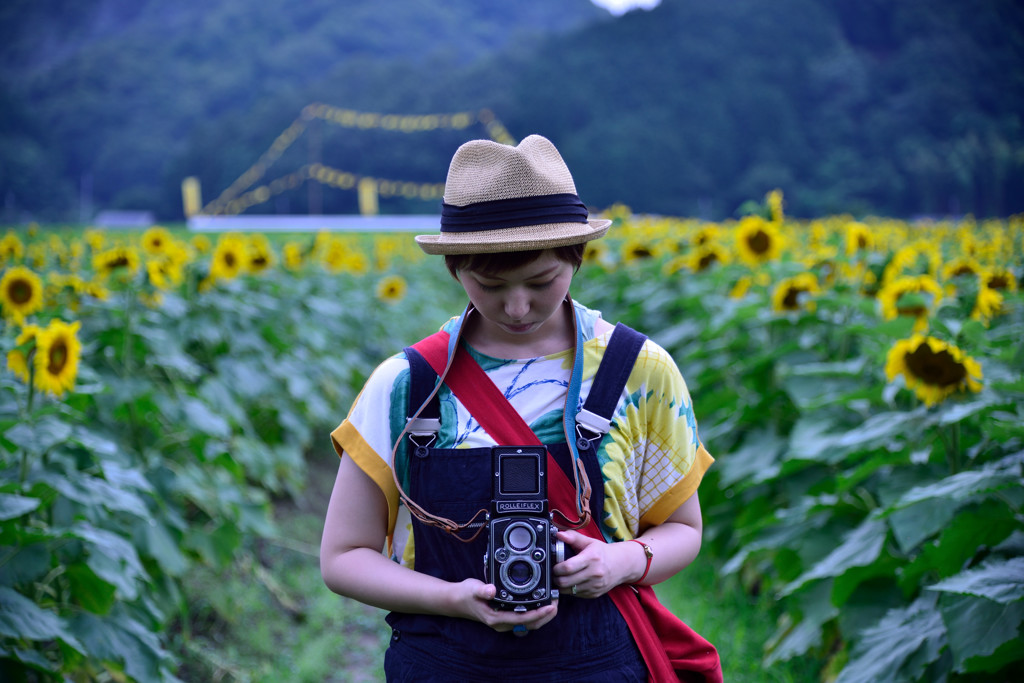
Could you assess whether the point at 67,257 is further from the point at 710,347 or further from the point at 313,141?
the point at 313,141

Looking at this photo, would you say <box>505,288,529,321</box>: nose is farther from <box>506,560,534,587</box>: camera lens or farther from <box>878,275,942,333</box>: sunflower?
<box>878,275,942,333</box>: sunflower

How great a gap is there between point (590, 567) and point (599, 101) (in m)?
51.5

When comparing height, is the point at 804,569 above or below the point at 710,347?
below

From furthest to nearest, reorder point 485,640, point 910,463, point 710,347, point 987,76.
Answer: point 987,76 < point 710,347 < point 910,463 < point 485,640

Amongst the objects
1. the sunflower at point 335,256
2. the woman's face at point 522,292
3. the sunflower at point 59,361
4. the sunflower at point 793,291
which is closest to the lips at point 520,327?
the woman's face at point 522,292

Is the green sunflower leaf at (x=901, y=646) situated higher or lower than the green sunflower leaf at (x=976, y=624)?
lower

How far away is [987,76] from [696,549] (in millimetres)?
21364

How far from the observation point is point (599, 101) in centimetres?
5056

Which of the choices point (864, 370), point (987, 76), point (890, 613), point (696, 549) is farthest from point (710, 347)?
point (987, 76)

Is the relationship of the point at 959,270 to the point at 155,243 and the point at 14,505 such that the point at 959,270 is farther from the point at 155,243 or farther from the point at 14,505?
the point at 155,243

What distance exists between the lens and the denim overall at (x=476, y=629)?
4.31 feet

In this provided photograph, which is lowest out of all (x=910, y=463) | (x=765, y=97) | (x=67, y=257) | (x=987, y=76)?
(x=910, y=463)

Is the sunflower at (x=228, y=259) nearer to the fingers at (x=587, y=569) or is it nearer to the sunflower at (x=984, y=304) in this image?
the sunflower at (x=984, y=304)

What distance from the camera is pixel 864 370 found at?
3.19 metres
